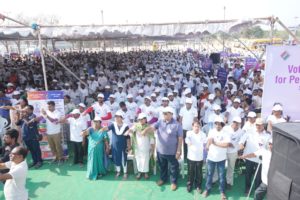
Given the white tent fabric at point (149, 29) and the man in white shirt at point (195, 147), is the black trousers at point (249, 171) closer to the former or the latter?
the man in white shirt at point (195, 147)

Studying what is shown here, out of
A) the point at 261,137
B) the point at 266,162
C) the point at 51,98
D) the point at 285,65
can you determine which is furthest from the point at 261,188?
the point at 51,98

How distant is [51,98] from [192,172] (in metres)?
3.56

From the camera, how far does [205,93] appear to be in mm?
8445

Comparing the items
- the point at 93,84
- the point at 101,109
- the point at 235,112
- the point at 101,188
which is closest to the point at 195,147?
the point at 235,112

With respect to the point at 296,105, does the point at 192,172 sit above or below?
below

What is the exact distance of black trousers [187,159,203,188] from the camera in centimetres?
561

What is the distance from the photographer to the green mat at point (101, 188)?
5664mm

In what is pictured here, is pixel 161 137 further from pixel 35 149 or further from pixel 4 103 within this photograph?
pixel 4 103

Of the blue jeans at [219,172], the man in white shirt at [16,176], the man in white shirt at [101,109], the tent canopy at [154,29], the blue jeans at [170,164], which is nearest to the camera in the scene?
the man in white shirt at [16,176]

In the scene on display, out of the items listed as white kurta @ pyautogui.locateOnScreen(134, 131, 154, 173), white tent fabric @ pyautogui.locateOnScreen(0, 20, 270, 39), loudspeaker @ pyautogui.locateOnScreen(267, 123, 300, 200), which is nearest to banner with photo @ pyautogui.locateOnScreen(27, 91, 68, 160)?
white tent fabric @ pyautogui.locateOnScreen(0, 20, 270, 39)

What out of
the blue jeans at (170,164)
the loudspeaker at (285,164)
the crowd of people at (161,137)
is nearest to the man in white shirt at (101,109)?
the crowd of people at (161,137)

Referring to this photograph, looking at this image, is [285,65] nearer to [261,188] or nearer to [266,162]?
[266,162]

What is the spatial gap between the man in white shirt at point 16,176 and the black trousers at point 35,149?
2916 millimetres

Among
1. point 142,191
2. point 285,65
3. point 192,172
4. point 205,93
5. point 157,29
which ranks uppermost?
point 157,29
